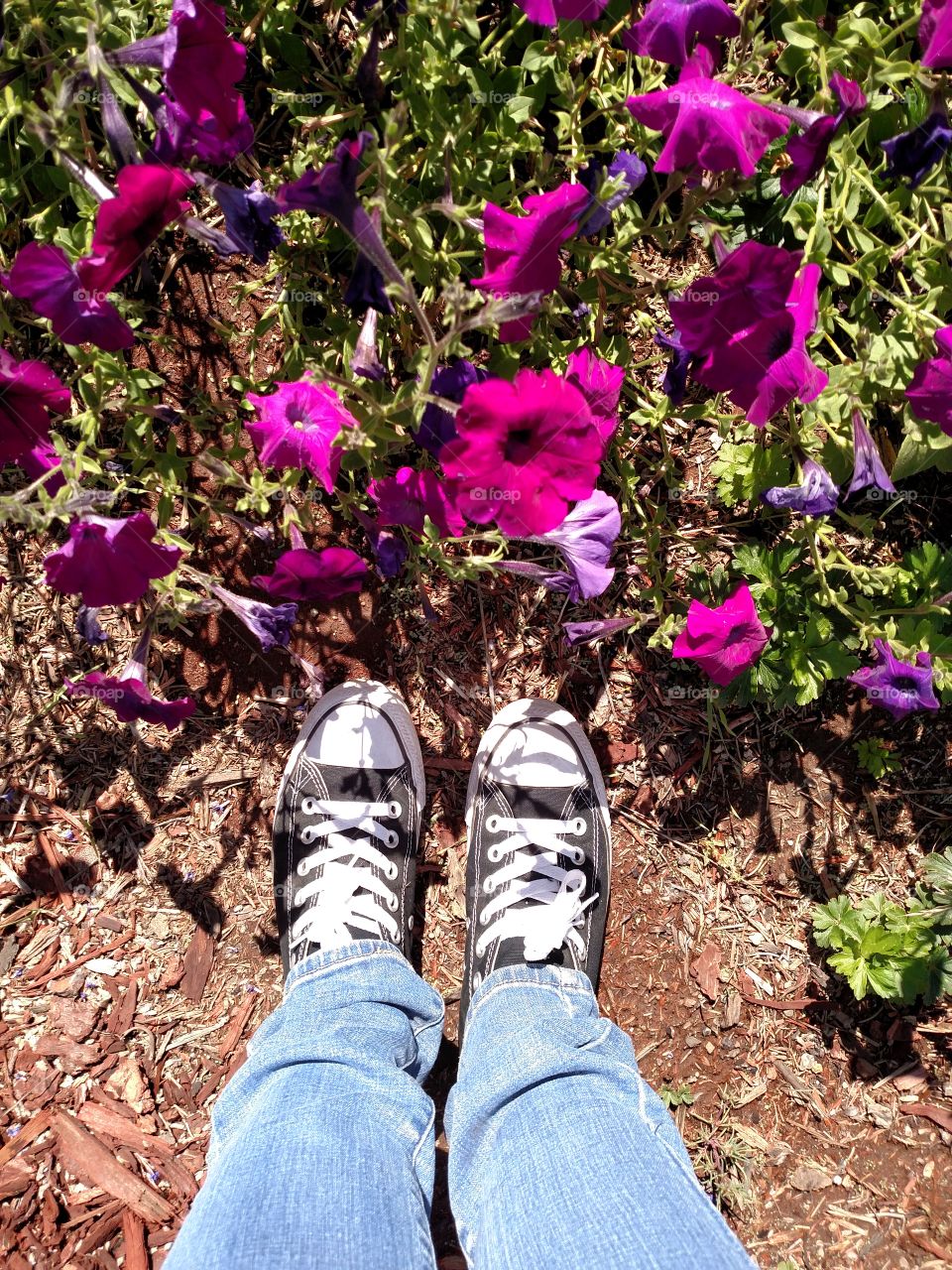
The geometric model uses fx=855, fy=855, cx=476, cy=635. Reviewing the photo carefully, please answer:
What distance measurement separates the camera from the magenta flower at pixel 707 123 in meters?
1.30

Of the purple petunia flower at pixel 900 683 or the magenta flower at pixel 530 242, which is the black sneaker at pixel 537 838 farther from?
the magenta flower at pixel 530 242

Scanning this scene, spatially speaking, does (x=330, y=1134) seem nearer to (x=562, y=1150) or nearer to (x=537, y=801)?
(x=562, y=1150)

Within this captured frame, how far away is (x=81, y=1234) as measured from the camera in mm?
2193

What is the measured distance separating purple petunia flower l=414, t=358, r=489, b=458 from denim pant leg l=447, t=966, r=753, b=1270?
4.22 ft

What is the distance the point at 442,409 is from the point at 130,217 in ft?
1.85

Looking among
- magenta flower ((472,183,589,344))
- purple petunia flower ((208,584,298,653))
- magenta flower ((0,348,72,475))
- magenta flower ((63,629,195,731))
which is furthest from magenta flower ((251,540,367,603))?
magenta flower ((472,183,589,344))

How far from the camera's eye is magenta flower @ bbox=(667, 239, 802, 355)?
4.34 feet

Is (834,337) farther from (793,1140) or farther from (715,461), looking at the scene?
(793,1140)

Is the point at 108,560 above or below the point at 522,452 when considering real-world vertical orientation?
below

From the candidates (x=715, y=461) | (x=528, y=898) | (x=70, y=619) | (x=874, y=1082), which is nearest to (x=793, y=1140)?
(x=874, y=1082)

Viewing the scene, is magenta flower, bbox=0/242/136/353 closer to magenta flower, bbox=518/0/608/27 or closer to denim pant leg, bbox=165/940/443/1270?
magenta flower, bbox=518/0/608/27

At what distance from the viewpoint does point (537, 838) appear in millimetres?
2266

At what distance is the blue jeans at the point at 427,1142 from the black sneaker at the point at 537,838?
0.12 m

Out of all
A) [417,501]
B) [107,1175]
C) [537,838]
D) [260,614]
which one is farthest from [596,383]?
[107,1175]
